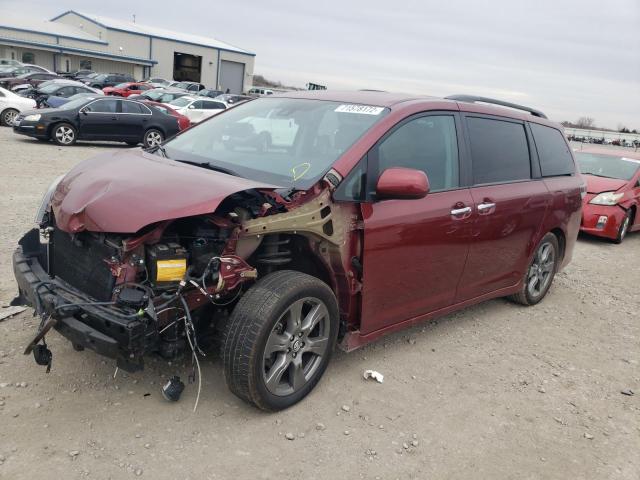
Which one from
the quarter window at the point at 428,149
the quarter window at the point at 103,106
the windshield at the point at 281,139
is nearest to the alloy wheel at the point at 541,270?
the quarter window at the point at 428,149

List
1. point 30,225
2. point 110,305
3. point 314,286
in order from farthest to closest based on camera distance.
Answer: point 30,225 → point 314,286 → point 110,305

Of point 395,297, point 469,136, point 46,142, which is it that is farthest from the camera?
point 46,142

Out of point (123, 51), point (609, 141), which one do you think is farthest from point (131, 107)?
point (609, 141)

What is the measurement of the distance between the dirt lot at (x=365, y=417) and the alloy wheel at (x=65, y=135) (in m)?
11.4

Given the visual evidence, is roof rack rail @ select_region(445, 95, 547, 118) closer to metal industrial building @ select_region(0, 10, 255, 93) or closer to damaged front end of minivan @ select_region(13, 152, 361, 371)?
damaged front end of minivan @ select_region(13, 152, 361, 371)

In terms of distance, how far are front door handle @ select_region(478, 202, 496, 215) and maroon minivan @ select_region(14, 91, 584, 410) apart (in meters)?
0.01

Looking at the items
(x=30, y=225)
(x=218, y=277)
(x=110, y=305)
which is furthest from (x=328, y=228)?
(x=30, y=225)

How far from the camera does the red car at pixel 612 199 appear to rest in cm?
911

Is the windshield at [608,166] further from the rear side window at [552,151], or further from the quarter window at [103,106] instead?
the quarter window at [103,106]

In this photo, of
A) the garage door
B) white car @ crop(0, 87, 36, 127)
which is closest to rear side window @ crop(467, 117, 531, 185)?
white car @ crop(0, 87, 36, 127)

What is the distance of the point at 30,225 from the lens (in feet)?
21.2

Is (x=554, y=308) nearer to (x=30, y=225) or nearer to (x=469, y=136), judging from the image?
(x=469, y=136)

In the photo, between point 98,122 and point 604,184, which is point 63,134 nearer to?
point 98,122

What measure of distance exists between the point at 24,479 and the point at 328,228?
1984 millimetres
